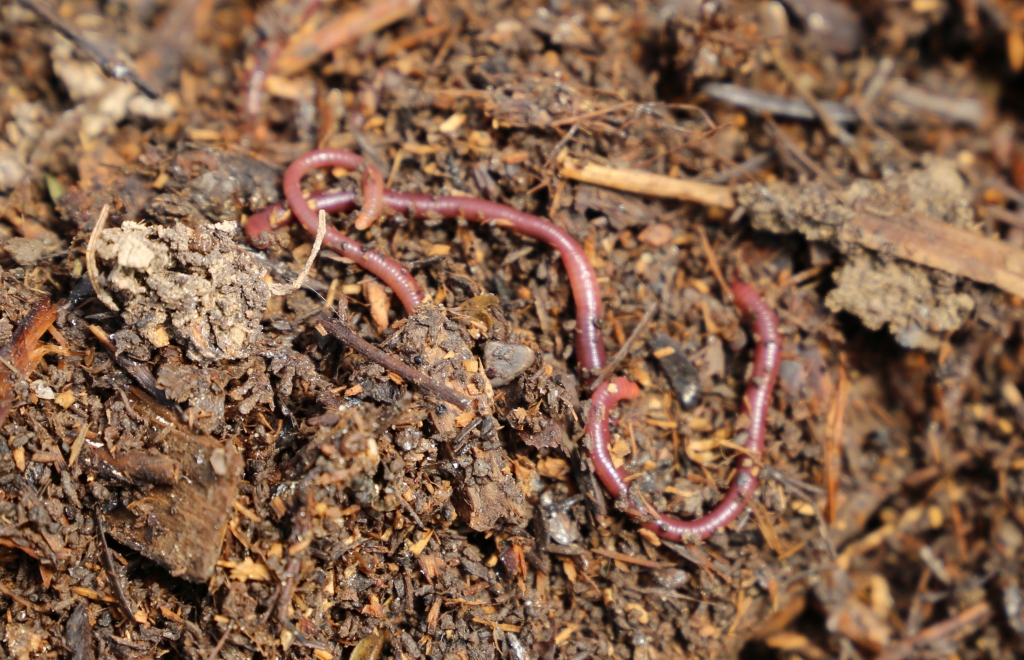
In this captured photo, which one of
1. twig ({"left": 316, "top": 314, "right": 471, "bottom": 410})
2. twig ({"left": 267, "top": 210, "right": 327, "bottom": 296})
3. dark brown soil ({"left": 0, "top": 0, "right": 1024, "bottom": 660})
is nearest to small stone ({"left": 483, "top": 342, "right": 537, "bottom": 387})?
dark brown soil ({"left": 0, "top": 0, "right": 1024, "bottom": 660})

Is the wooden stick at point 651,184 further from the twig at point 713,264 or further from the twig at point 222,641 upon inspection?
the twig at point 222,641

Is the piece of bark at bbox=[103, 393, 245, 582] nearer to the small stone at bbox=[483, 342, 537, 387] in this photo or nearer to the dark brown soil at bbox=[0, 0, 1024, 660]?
the dark brown soil at bbox=[0, 0, 1024, 660]

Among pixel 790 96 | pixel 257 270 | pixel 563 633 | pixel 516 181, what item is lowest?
pixel 563 633

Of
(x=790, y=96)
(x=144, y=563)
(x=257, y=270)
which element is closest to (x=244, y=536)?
(x=144, y=563)

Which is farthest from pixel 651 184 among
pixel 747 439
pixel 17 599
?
pixel 17 599

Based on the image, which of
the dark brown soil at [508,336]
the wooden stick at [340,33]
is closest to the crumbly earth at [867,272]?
the dark brown soil at [508,336]

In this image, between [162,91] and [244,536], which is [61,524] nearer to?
[244,536]
